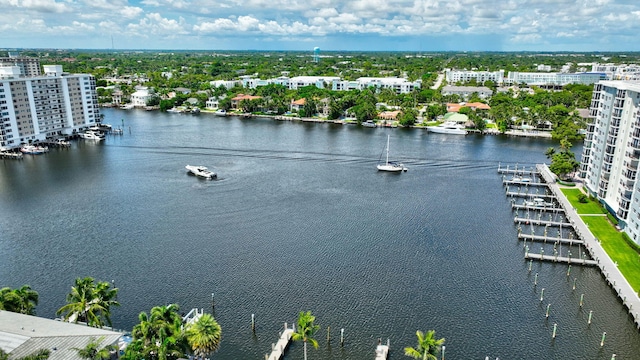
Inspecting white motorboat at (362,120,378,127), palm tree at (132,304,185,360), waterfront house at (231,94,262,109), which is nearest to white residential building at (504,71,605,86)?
white motorboat at (362,120,378,127)

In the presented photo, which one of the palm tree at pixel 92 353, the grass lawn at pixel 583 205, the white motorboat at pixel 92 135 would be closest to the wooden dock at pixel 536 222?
the grass lawn at pixel 583 205

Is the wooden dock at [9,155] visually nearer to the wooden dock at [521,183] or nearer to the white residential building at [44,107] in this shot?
the white residential building at [44,107]

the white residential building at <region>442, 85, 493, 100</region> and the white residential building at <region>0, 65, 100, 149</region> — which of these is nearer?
the white residential building at <region>0, 65, 100, 149</region>

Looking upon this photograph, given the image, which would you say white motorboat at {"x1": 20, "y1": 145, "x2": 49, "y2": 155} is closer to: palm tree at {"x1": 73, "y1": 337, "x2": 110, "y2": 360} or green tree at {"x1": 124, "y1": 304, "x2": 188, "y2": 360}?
green tree at {"x1": 124, "y1": 304, "x2": 188, "y2": 360}

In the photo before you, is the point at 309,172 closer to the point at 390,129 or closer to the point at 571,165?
the point at 571,165

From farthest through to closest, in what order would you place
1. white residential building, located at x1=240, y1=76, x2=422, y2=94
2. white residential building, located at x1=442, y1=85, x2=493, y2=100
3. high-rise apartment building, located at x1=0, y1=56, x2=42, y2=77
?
white residential building, located at x1=240, y1=76, x2=422, y2=94 → white residential building, located at x1=442, y1=85, x2=493, y2=100 → high-rise apartment building, located at x1=0, y1=56, x2=42, y2=77
